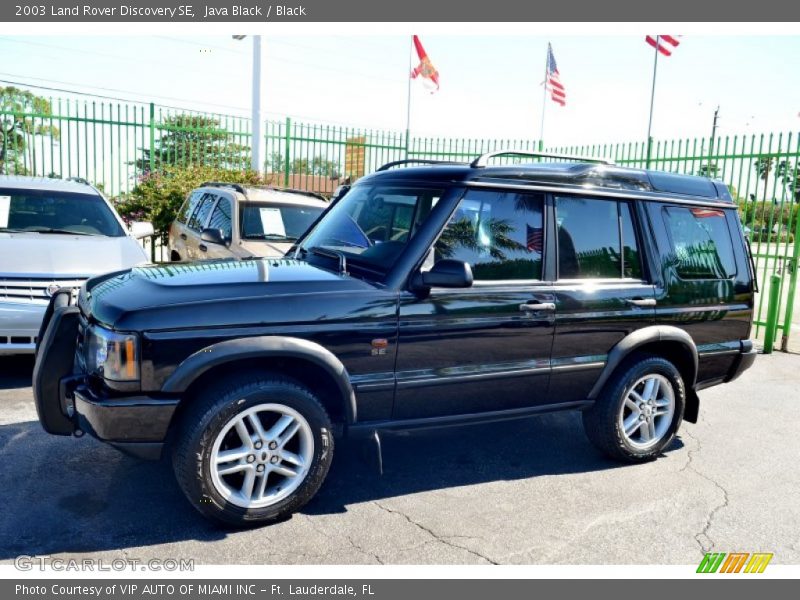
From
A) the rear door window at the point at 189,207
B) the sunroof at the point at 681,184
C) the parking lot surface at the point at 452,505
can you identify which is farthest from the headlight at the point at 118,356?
the rear door window at the point at 189,207

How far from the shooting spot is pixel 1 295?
5738 mm

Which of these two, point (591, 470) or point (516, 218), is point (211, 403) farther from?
point (591, 470)

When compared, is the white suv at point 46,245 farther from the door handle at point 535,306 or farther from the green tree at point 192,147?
the green tree at point 192,147

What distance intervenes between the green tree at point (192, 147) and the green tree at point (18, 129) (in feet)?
5.96

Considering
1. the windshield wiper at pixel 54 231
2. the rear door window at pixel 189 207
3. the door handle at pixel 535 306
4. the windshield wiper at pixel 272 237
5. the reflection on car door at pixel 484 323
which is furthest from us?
the rear door window at pixel 189 207

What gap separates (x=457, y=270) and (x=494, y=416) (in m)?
1.09

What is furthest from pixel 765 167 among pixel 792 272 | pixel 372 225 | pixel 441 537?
pixel 441 537

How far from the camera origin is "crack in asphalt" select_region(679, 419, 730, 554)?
3.69m

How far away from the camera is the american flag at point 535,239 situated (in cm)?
429

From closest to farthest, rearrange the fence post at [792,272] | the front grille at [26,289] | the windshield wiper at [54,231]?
the front grille at [26,289], the windshield wiper at [54,231], the fence post at [792,272]

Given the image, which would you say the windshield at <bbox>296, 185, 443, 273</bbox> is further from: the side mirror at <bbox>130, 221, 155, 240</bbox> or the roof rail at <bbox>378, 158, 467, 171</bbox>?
the side mirror at <bbox>130, 221, 155, 240</bbox>

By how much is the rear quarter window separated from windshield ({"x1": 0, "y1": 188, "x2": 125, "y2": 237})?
5.57 metres

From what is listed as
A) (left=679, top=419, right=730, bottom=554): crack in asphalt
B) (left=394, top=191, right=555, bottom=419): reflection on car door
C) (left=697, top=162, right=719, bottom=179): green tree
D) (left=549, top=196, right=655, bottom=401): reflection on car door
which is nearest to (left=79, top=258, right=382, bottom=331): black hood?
(left=394, top=191, right=555, bottom=419): reflection on car door
